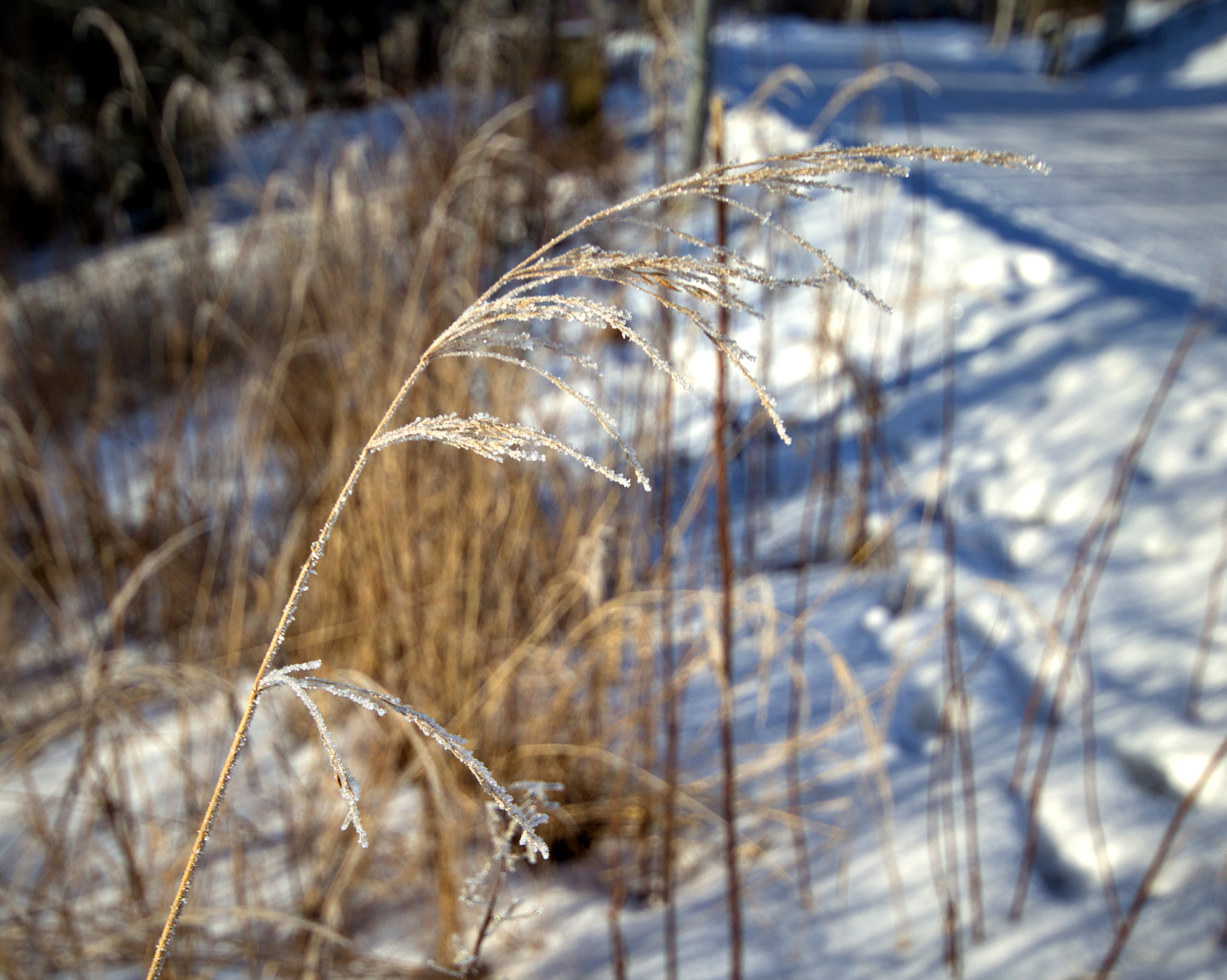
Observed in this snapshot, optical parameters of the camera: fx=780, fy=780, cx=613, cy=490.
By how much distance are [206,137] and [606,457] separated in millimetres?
1432

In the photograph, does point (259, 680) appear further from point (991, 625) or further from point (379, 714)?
point (991, 625)

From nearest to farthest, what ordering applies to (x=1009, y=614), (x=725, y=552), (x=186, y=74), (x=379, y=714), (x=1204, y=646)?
(x=379, y=714)
(x=725, y=552)
(x=1204, y=646)
(x=1009, y=614)
(x=186, y=74)

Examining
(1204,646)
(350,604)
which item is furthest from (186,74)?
(1204,646)

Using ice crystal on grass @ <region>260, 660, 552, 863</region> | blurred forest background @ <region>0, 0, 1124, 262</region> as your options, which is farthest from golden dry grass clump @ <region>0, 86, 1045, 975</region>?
blurred forest background @ <region>0, 0, 1124, 262</region>

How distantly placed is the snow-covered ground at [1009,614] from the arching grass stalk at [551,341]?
0.57 meters

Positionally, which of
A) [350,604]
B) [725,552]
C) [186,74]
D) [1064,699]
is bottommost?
[1064,699]

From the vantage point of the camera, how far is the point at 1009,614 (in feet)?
4.07

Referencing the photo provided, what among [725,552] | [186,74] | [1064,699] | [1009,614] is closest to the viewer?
[725,552]

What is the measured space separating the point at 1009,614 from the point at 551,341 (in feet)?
3.94

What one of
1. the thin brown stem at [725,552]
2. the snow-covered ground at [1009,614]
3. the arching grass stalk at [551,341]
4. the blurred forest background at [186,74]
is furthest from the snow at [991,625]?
the blurred forest background at [186,74]

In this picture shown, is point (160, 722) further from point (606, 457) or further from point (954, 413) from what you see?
point (954, 413)

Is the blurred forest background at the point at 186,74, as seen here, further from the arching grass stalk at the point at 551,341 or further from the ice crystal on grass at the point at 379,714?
the ice crystal on grass at the point at 379,714

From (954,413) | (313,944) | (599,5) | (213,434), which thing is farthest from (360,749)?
(599,5)

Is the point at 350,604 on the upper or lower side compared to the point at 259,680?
lower
